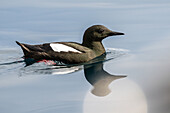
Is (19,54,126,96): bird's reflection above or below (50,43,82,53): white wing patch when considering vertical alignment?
below

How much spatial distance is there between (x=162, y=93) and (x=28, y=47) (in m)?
6.10

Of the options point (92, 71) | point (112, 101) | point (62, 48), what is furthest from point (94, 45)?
point (112, 101)

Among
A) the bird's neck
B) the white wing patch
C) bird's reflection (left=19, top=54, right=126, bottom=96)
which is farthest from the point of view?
the bird's neck

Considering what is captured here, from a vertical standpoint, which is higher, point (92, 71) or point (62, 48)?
point (62, 48)

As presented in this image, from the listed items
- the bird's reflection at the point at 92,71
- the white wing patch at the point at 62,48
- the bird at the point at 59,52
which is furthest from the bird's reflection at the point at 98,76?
the white wing patch at the point at 62,48

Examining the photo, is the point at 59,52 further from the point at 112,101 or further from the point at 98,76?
the point at 112,101

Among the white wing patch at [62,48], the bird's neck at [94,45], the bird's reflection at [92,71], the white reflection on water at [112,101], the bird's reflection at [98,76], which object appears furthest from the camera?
the bird's neck at [94,45]

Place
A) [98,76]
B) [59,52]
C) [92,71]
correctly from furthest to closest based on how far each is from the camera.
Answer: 1. [59,52]
2. [92,71]
3. [98,76]

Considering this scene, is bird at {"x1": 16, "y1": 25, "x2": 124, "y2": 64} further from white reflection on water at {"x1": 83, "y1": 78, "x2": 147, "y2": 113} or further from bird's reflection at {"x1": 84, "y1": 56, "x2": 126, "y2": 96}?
white reflection on water at {"x1": 83, "y1": 78, "x2": 147, "y2": 113}

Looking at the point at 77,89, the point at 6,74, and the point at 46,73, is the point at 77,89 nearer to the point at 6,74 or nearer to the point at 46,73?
the point at 46,73

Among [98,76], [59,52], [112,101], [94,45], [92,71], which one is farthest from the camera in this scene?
[94,45]

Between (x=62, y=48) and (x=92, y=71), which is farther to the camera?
(x=62, y=48)

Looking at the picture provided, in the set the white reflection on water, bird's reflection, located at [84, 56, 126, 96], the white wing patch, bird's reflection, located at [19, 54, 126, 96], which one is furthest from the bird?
the white reflection on water

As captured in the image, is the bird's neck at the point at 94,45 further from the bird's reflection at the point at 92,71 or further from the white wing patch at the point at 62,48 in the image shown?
the white wing patch at the point at 62,48
